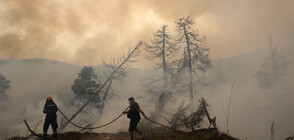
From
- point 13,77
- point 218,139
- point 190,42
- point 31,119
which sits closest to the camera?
point 218,139

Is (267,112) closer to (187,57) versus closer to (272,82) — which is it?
(272,82)

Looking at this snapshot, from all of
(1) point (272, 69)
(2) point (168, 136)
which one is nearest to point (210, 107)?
(1) point (272, 69)

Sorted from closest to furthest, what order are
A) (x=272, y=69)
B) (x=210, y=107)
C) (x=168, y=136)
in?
(x=168, y=136)
(x=210, y=107)
(x=272, y=69)

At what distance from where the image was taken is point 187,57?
21.4m

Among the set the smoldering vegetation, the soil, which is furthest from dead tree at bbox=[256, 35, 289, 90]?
the soil

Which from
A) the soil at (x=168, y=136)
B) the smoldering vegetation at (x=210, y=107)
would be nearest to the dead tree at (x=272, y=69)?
the smoldering vegetation at (x=210, y=107)

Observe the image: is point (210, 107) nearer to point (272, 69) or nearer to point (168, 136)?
point (272, 69)

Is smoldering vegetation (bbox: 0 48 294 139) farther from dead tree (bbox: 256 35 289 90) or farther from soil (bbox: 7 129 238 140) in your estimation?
soil (bbox: 7 129 238 140)

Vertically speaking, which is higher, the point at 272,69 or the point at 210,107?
the point at 272,69

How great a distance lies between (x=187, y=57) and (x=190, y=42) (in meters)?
1.84

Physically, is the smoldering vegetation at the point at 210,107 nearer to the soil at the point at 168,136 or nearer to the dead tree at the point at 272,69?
the dead tree at the point at 272,69

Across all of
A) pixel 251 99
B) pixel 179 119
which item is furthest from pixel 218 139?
pixel 251 99

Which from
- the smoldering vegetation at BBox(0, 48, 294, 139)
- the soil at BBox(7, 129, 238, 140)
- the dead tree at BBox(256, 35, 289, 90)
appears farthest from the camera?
the dead tree at BBox(256, 35, 289, 90)

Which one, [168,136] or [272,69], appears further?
[272,69]
